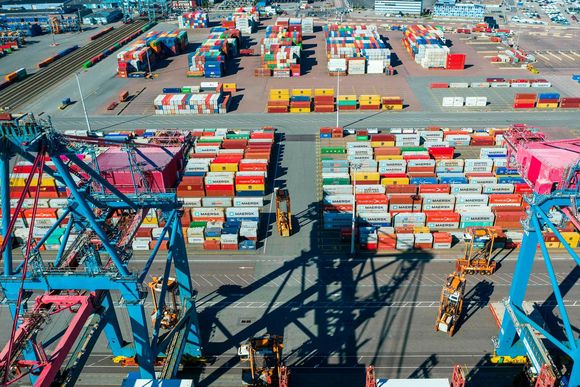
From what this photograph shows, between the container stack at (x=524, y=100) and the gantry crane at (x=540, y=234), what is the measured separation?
6399cm

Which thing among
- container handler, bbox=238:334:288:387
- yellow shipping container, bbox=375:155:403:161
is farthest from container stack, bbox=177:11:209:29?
container handler, bbox=238:334:288:387

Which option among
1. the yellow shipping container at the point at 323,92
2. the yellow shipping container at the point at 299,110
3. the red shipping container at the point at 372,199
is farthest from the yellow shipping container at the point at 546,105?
the red shipping container at the point at 372,199

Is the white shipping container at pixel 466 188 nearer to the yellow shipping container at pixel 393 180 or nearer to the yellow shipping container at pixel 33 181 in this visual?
the yellow shipping container at pixel 393 180

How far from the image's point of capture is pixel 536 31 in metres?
190

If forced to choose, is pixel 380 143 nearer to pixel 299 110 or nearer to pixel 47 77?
pixel 299 110

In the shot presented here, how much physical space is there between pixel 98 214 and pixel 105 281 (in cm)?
858

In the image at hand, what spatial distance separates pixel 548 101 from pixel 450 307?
261 feet

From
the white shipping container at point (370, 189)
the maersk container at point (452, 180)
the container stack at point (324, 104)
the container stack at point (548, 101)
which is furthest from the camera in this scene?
the container stack at point (324, 104)

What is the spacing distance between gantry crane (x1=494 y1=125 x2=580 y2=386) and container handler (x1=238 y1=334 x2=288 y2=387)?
68.8 feet

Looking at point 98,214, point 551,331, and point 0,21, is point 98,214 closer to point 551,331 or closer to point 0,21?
point 551,331

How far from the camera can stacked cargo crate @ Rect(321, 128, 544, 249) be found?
60.9 metres

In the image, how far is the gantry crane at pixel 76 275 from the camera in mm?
28403

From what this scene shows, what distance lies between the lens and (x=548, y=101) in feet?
341

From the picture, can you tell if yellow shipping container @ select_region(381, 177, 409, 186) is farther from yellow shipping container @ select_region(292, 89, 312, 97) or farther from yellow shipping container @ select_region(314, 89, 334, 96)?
yellow shipping container @ select_region(292, 89, 312, 97)
